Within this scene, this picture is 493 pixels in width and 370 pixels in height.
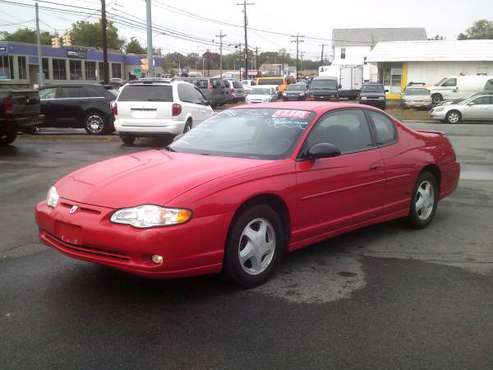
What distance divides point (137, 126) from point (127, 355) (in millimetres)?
11258

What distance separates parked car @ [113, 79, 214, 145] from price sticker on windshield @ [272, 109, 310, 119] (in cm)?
879

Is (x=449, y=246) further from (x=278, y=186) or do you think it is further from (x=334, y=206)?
(x=278, y=186)

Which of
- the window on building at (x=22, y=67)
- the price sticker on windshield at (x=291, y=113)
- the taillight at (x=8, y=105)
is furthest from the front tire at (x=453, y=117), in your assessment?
the window on building at (x=22, y=67)

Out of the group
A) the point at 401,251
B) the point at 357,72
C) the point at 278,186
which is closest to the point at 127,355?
the point at 278,186

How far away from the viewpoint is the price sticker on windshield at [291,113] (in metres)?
5.45

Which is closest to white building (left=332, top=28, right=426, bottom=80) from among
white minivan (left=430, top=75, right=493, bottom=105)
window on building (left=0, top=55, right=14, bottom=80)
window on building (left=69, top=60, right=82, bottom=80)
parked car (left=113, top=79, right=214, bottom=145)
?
window on building (left=69, top=60, right=82, bottom=80)

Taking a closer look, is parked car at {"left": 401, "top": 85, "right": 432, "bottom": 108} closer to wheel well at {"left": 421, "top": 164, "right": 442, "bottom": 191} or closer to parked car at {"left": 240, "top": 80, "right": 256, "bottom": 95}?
parked car at {"left": 240, "top": 80, "right": 256, "bottom": 95}

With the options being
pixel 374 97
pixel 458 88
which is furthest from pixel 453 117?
pixel 458 88

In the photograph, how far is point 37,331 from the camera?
3785 millimetres

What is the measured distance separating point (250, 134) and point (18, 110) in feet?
31.5

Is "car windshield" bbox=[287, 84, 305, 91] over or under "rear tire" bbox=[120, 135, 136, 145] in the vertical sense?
over

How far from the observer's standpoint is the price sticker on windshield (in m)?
5.45

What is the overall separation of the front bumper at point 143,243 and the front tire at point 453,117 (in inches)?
919

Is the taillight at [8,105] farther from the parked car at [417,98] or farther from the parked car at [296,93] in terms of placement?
the parked car at [417,98]
